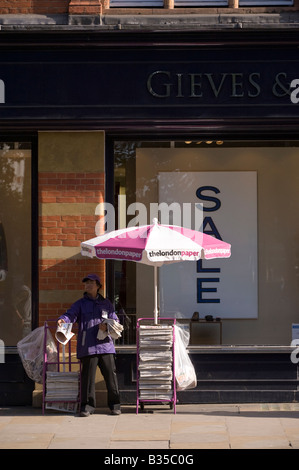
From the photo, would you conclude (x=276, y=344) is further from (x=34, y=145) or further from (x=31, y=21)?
(x=31, y=21)

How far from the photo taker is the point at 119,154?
12.6 m

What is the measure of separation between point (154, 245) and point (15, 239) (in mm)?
2539

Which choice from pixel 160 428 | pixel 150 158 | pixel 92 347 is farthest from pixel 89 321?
pixel 150 158

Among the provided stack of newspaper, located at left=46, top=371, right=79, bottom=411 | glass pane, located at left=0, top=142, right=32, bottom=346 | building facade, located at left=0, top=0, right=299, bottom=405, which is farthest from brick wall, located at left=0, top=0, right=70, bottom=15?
stack of newspaper, located at left=46, top=371, right=79, bottom=411

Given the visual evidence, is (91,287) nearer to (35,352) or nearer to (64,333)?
(64,333)

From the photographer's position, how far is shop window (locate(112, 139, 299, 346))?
1251cm

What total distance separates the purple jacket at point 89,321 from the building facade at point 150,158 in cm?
58

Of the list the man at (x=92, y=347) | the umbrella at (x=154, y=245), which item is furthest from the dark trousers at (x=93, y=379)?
the umbrella at (x=154, y=245)

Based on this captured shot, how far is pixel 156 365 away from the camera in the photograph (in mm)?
11477

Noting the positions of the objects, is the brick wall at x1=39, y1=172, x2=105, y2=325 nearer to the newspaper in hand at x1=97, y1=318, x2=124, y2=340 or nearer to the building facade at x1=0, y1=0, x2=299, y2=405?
the building facade at x1=0, y1=0, x2=299, y2=405

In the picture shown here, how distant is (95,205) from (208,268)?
183 cm

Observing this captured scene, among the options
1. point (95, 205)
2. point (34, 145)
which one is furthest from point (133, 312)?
point (34, 145)

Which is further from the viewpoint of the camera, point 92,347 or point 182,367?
point 182,367

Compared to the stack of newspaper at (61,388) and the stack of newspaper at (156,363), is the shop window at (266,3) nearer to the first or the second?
the stack of newspaper at (156,363)
